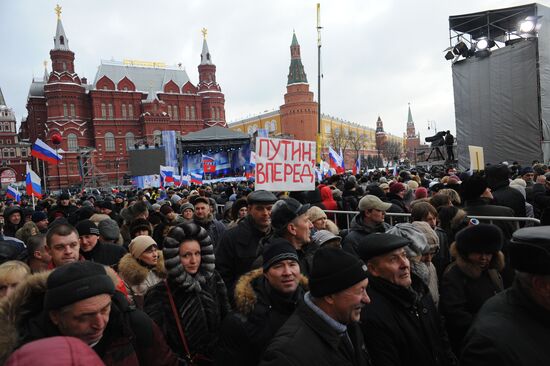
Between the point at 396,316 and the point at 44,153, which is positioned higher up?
the point at 44,153

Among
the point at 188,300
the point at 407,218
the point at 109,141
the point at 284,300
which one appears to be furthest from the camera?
the point at 109,141

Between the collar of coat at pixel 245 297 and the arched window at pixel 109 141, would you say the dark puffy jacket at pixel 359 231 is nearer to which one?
the collar of coat at pixel 245 297

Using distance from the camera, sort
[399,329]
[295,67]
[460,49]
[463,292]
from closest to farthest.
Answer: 1. [399,329]
2. [463,292]
3. [460,49]
4. [295,67]

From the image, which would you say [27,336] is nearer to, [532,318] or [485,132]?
[532,318]

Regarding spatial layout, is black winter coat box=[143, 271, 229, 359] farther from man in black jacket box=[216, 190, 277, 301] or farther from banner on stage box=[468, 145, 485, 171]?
banner on stage box=[468, 145, 485, 171]

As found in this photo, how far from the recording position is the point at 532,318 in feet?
5.39

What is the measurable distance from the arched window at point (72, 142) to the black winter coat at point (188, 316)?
59333 millimetres

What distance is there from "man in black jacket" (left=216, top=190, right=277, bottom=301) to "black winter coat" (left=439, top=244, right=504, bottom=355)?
1673mm

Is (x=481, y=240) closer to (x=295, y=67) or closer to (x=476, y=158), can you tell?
(x=476, y=158)

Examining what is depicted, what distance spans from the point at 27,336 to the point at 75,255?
1849 mm

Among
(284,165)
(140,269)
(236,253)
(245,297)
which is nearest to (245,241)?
(236,253)

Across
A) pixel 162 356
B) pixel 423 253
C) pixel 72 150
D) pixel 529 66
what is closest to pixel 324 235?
pixel 423 253

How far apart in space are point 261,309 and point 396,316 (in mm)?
803

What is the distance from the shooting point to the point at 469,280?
2.79 meters
